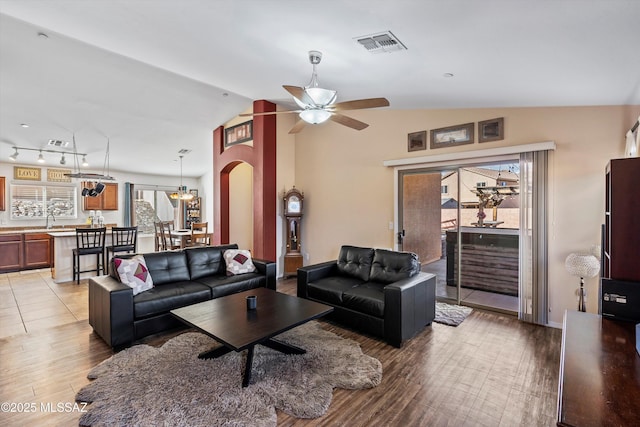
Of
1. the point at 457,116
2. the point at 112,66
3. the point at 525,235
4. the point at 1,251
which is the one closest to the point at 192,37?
the point at 112,66

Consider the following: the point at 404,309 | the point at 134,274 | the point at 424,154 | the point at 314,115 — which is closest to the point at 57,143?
the point at 134,274

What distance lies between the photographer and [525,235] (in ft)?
12.4

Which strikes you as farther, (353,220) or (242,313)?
(353,220)

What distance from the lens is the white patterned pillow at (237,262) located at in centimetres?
426

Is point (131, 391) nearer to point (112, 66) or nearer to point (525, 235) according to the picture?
point (112, 66)

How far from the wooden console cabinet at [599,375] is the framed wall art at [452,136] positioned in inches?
118

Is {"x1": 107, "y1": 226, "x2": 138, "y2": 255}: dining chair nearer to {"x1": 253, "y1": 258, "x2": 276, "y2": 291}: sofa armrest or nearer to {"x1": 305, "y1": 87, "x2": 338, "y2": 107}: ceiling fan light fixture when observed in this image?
{"x1": 253, "y1": 258, "x2": 276, "y2": 291}: sofa armrest

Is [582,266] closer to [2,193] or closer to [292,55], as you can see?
[292,55]

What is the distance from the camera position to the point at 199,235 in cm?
699

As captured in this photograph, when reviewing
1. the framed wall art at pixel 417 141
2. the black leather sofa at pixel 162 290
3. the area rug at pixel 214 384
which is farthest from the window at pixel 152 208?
the framed wall art at pixel 417 141

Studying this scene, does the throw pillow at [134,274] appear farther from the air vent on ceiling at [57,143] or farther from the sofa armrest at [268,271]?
the air vent on ceiling at [57,143]

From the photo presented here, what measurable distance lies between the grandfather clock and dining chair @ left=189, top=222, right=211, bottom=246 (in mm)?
2275

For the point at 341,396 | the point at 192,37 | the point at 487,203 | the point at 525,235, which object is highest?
the point at 192,37

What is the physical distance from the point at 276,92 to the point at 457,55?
309cm
